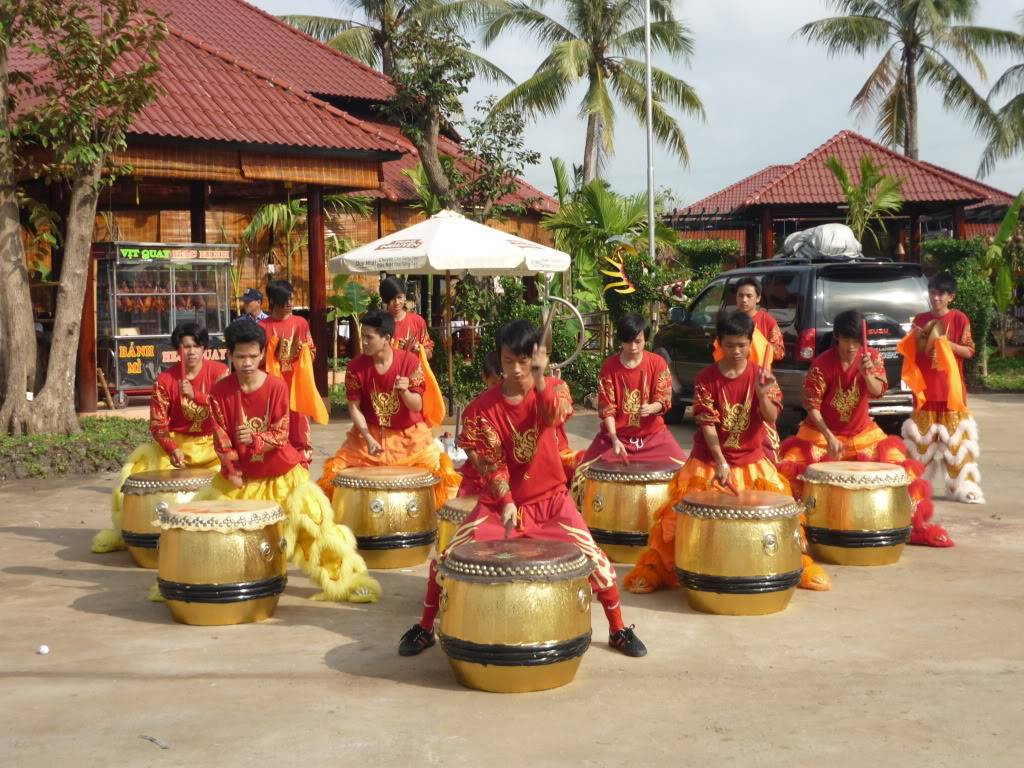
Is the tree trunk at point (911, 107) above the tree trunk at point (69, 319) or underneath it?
above

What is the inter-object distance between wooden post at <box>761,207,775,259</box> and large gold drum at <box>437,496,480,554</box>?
2247 centimetres

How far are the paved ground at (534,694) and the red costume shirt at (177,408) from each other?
99 cm

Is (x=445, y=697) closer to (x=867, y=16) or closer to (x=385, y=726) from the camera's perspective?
(x=385, y=726)

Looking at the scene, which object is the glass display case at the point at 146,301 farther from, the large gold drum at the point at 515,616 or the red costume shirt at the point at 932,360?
the large gold drum at the point at 515,616

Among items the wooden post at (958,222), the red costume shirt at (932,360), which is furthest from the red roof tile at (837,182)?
the red costume shirt at (932,360)

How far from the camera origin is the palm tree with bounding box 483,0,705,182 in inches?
1246

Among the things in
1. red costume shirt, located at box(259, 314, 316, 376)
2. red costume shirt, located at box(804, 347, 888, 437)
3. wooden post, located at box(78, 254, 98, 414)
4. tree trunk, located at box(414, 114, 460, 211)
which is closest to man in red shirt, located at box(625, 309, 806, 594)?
red costume shirt, located at box(804, 347, 888, 437)

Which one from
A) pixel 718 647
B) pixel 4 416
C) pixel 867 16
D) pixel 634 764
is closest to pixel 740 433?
pixel 718 647

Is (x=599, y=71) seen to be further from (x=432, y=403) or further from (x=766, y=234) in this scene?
(x=432, y=403)

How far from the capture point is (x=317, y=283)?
16625mm

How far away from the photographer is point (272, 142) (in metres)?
15.3

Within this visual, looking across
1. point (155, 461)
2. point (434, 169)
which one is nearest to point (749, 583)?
point (155, 461)

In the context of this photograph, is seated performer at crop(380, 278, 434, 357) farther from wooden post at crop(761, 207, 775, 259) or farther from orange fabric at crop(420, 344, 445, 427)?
wooden post at crop(761, 207, 775, 259)

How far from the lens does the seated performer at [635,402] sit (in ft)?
26.7
